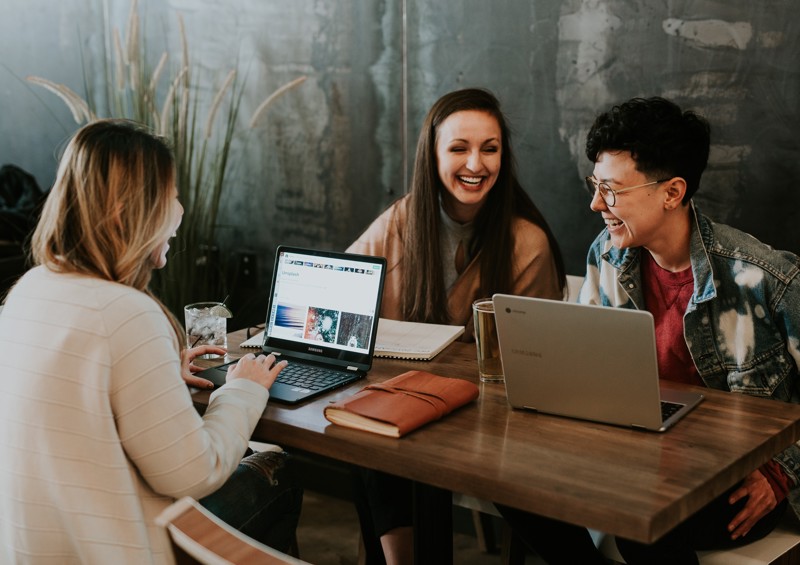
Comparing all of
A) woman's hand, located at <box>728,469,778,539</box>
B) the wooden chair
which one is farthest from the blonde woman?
woman's hand, located at <box>728,469,778,539</box>

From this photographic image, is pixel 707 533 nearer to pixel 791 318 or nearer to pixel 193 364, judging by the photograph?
pixel 791 318

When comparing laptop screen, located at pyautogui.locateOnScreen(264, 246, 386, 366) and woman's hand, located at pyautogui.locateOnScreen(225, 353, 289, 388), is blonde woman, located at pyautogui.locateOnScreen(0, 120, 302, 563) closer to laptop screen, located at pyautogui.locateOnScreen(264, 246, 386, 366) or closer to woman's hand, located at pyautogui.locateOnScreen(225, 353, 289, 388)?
woman's hand, located at pyautogui.locateOnScreen(225, 353, 289, 388)

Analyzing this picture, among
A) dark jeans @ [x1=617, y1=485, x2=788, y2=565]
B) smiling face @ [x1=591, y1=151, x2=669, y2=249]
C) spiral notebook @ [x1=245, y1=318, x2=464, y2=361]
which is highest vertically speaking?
smiling face @ [x1=591, y1=151, x2=669, y2=249]

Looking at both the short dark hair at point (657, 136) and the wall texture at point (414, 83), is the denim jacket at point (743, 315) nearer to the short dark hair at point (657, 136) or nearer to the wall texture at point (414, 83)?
the short dark hair at point (657, 136)

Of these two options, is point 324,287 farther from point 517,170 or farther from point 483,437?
point 517,170

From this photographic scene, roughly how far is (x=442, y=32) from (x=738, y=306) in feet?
4.61

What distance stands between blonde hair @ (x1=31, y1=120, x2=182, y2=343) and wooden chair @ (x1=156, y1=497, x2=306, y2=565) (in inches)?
16.8

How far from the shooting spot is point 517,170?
2.92 metres

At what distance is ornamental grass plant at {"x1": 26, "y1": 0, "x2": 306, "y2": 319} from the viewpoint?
3252 millimetres

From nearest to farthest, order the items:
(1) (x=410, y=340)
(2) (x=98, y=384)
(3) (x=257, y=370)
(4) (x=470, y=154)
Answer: (2) (x=98, y=384), (3) (x=257, y=370), (1) (x=410, y=340), (4) (x=470, y=154)

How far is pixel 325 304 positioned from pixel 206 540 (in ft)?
2.86

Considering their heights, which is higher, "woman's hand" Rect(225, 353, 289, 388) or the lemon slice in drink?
the lemon slice in drink

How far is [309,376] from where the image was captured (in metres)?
1.98

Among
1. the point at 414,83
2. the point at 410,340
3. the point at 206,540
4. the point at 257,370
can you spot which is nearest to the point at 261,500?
the point at 257,370
